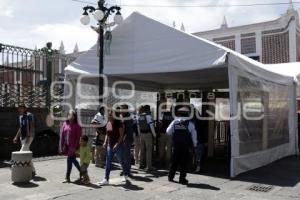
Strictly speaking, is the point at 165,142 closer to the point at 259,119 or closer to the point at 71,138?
the point at 259,119

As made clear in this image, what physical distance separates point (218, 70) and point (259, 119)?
1857 millimetres

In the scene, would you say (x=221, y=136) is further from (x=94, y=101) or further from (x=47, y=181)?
(x=47, y=181)

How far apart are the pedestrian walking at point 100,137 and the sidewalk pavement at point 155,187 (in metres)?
0.55

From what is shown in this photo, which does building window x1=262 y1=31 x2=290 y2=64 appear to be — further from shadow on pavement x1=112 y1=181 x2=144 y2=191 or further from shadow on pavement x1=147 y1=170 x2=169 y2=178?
shadow on pavement x1=112 y1=181 x2=144 y2=191

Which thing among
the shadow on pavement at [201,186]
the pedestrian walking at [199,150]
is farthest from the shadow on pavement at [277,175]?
the shadow on pavement at [201,186]

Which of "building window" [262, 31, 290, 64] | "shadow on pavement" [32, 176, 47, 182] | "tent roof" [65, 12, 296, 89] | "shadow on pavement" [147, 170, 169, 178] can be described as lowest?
"shadow on pavement" [32, 176, 47, 182]

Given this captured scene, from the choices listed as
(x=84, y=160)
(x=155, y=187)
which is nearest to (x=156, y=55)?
(x=84, y=160)

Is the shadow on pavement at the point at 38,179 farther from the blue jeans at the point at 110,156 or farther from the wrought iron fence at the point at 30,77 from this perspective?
the wrought iron fence at the point at 30,77

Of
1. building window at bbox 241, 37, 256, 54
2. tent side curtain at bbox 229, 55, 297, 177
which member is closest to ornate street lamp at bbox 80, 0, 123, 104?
tent side curtain at bbox 229, 55, 297, 177

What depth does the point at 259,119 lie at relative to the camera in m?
12.2

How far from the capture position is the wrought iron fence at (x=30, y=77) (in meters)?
14.5

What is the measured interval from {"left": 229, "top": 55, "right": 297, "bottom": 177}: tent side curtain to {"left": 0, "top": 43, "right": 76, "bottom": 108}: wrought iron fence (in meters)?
7.91

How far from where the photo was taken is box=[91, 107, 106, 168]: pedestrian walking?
11125 mm

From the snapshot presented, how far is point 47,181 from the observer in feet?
31.2
